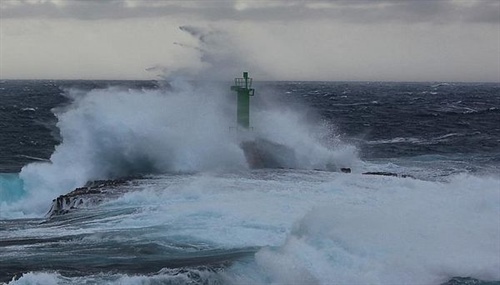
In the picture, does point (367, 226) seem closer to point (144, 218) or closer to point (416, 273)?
point (416, 273)

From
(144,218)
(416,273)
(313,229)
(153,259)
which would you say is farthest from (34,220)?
(416,273)

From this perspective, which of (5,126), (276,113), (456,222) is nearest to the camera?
(456,222)

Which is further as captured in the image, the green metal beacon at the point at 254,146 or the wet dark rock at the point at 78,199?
the green metal beacon at the point at 254,146

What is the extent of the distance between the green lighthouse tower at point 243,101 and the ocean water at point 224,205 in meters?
0.63

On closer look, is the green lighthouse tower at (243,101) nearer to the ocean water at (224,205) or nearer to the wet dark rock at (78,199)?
the ocean water at (224,205)

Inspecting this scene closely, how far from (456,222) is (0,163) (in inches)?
936

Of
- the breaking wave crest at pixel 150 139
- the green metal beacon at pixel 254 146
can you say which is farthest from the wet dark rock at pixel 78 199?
the green metal beacon at pixel 254 146

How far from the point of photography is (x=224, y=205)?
1769 centimetres

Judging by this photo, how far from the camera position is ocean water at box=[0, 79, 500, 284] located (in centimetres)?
1341

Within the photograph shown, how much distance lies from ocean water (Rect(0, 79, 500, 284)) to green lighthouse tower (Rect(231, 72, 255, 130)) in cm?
63

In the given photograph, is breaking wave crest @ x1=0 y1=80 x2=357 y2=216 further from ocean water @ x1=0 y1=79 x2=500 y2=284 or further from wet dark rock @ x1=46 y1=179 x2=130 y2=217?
wet dark rock @ x1=46 y1=179 x2=130 y2=217

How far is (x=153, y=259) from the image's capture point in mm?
13930

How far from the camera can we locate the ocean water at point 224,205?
13414 mm

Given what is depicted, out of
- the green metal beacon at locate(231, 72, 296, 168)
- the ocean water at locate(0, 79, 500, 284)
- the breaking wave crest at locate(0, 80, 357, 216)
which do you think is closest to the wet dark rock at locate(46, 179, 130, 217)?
the ocean water at locate(0, 79, 500, 284)
